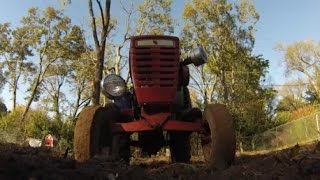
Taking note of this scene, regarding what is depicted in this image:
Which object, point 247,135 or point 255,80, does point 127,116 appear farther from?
point 255,80

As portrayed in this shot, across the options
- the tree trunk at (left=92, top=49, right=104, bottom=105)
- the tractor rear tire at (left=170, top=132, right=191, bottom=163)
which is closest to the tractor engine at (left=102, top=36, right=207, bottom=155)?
the tractor rear tire at (left=170, top=132, right=191, bottom=163)

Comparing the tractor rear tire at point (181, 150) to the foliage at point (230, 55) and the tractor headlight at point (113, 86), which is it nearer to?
the tractor headlight at point (113, 86)

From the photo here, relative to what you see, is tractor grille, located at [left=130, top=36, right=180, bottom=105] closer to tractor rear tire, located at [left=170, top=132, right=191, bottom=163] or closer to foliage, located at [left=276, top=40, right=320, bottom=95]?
tractor rear tire, located at [left=170, top=132, right=191, bottom=163]

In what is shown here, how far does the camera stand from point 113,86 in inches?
277

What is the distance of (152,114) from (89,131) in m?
0.94

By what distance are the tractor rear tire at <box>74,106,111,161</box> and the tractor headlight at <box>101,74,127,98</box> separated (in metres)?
0.29

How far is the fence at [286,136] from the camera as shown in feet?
104

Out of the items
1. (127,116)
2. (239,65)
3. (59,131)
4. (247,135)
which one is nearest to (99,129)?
(127,116)

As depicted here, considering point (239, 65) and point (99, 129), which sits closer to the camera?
point (99, 129)

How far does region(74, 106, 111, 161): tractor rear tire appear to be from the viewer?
6.35 m

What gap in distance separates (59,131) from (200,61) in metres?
23.7

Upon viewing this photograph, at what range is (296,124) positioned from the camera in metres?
35.6

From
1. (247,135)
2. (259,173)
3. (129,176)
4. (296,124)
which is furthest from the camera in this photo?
(247,135)

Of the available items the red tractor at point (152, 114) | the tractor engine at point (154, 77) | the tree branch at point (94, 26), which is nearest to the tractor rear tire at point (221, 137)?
the red tractor at point (152, 114)
